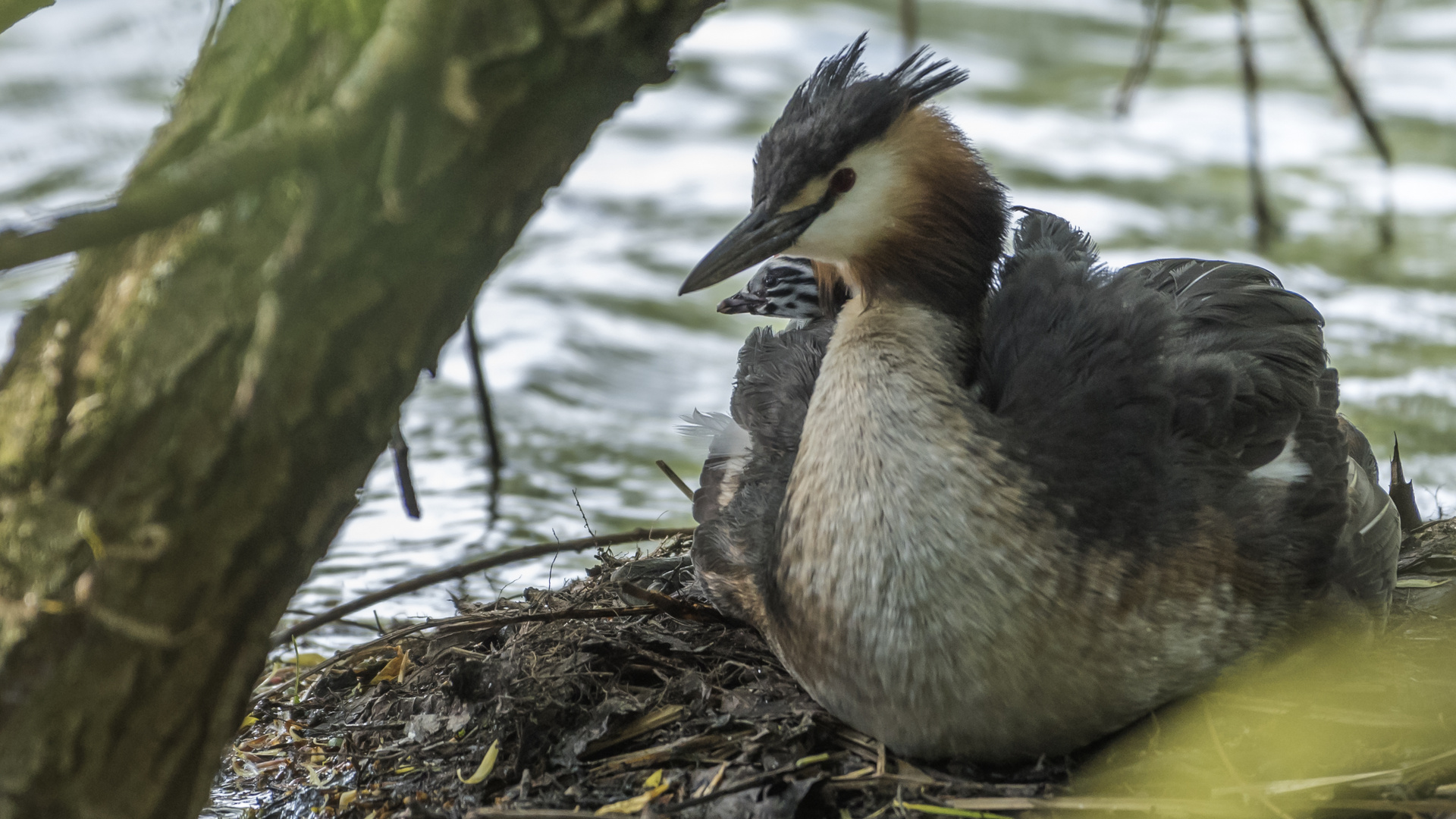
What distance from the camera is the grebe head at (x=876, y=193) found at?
335 centimetres

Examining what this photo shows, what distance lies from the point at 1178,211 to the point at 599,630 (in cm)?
810

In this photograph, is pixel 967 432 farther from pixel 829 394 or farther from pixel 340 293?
pixel 340 293

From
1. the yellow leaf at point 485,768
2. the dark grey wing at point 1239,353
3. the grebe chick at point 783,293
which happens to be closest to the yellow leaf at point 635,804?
the yellow leaf at point 485,768

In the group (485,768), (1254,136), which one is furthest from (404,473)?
(1254,136)

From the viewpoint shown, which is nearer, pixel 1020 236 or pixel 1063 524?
pixel 1063 524

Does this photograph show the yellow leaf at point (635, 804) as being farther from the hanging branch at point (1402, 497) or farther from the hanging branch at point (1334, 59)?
the hanging branch at point (1334, 59)

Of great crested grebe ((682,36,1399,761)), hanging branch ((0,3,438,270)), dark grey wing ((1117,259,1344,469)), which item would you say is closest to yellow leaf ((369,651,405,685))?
great crested grebe ((682,36,1399,761))

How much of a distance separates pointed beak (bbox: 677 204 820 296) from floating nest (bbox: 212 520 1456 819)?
106cm

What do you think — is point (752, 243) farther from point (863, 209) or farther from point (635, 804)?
point (635, 804)

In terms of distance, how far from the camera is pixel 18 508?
2.44m

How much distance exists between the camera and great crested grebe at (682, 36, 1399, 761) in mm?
3135

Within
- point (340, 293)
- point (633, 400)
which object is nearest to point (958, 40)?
point (633, 400)

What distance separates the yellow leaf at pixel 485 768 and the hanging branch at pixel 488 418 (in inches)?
70.4

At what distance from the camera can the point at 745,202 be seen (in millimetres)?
11250
